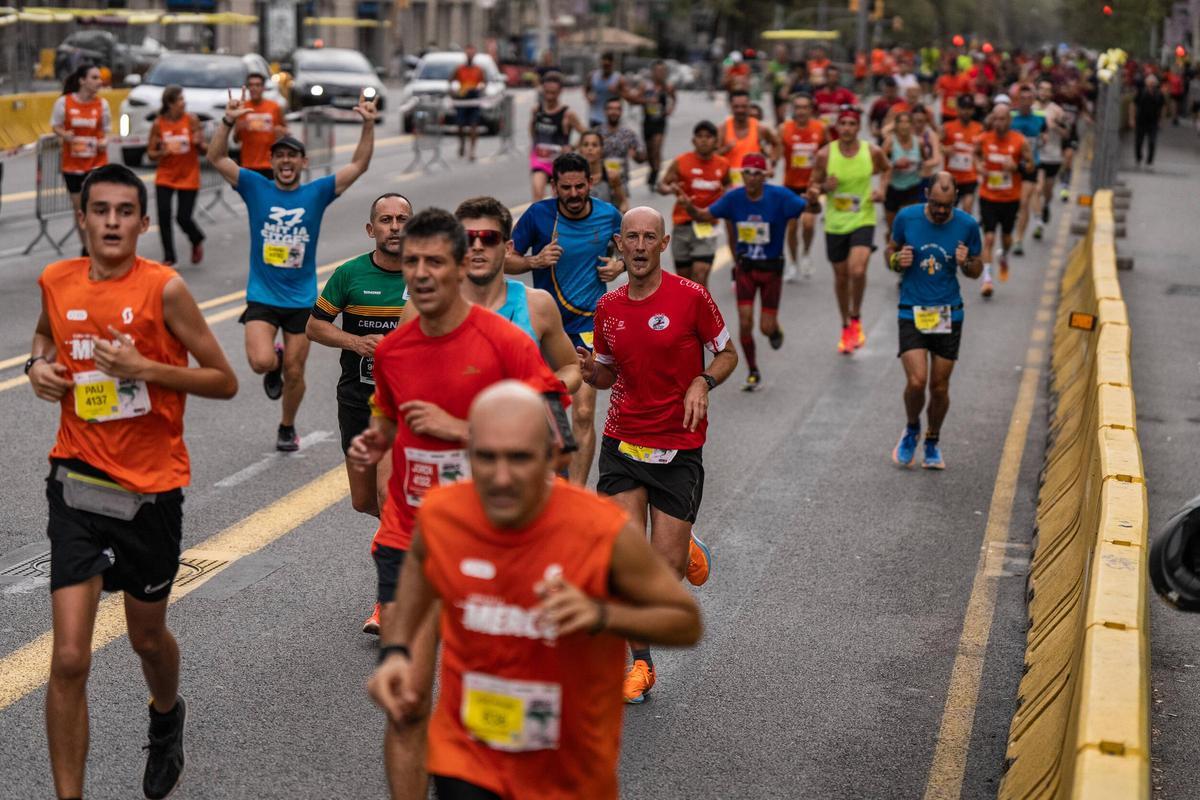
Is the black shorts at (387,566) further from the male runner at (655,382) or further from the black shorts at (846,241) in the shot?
the black shorts at (846,241)

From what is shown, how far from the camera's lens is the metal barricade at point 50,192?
1909 cm

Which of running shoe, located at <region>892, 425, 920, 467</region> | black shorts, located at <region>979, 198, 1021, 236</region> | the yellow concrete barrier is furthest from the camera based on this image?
black shorts, located at <region>979, 198, 1021, 236</region>

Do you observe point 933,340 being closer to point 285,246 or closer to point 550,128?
point 285,246

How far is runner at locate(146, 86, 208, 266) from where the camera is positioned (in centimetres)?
1773

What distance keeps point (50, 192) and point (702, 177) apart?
8419 millimetres

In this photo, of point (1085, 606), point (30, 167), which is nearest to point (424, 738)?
point (1085, 606)

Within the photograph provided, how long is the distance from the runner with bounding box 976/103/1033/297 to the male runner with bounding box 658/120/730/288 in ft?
16.1

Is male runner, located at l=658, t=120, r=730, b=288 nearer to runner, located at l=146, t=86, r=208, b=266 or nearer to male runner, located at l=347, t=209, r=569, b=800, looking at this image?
runner, located at l=146, t=86, r=208, b=266

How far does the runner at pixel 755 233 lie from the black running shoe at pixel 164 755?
313 inches

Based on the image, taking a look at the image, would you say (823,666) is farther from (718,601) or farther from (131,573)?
→ (131,573)

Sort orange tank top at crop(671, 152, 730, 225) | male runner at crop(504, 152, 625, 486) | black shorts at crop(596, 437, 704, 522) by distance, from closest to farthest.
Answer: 1. black shorts at crop(596, 437, 704, 522)
2. male runner at crop(504, 152, 625, 486)
3. orange tank top at crop(671, 152, 730, 225)

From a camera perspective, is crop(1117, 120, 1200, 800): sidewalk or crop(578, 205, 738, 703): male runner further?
Result: crop(578, 205, 738, 703): male runner

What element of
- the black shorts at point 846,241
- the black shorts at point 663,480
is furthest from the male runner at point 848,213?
the black shorts at point 663,480

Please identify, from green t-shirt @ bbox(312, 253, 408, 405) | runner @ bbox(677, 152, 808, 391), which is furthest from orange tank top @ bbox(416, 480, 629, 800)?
runner @ bbox(677, 152, 808, 391)
